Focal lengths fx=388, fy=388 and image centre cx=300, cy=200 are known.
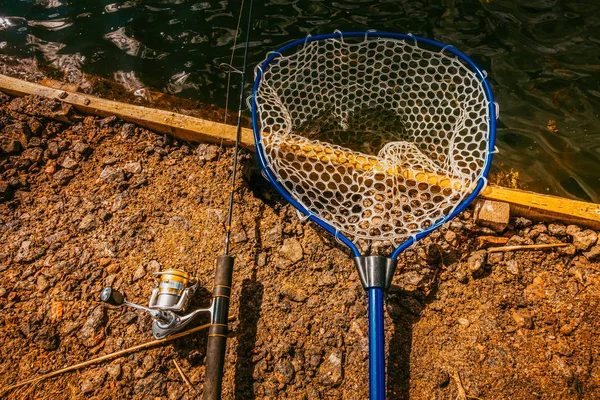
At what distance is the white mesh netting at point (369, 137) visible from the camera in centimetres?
267

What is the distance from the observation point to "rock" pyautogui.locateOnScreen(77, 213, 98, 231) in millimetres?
2781

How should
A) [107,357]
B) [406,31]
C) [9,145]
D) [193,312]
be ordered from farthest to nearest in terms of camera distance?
[406,31]
[9,145]
[107,357]
[193,312]

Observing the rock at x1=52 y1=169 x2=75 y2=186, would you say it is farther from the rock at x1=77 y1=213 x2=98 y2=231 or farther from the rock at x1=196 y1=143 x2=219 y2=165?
the rock at x1=196 y1=143 x2=219 y2=165

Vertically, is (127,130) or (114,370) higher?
(127,130)

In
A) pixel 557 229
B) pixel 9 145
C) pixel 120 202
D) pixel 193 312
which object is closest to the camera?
pixel 193 312

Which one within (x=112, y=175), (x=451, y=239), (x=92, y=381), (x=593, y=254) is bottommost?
(x=92, y=381)

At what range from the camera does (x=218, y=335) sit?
2172mm

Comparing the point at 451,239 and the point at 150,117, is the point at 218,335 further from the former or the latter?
the point at 150,117

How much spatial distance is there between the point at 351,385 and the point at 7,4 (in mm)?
5014

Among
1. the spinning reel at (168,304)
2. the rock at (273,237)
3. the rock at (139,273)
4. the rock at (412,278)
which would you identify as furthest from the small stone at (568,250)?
the rock at (139,273)

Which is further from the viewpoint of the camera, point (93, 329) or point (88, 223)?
point (88, 223)

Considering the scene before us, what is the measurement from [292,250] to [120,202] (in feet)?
4.35

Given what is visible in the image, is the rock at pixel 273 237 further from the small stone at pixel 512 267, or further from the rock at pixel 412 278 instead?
the small stone at pixel 512 267

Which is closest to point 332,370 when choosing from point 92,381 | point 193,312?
point 193,312
